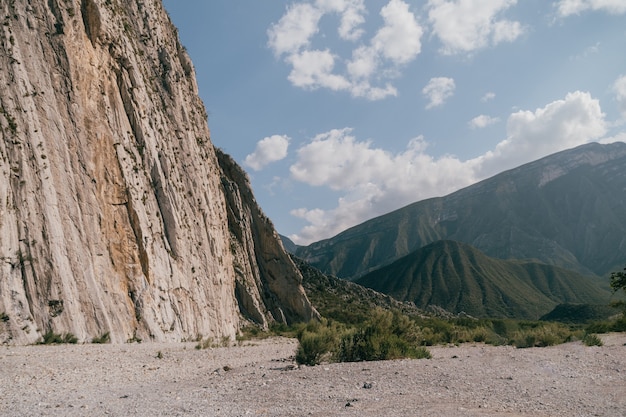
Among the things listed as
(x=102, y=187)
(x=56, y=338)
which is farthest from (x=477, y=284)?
(x=56, y=338)

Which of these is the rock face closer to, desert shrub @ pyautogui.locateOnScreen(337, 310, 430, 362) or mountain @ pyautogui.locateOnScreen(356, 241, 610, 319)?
desert shrub @ pyautogui.locateOnScreen(337, 310, 430, 362)

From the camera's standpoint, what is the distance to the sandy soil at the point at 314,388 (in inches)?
281

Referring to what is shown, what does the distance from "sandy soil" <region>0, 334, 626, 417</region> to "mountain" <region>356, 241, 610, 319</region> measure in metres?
105

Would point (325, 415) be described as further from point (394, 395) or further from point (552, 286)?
point (552, 286)

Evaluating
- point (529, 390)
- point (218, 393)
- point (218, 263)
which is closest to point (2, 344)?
point (218, 393)

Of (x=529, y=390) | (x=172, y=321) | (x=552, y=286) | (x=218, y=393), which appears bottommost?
(x=552, y=286)

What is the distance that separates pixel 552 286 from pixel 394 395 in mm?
146352

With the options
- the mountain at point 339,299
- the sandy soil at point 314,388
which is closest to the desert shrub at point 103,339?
the sandy soil at point 314,388

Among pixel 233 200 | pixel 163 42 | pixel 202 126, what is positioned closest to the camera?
pixel 163 42

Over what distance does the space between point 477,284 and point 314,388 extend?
126769 mm

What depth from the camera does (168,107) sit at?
37250 millimetres

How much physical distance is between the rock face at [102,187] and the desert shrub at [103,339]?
37 centimetres

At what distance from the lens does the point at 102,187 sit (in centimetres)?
2459

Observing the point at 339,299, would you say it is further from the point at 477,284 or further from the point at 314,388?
the point at 477,284
